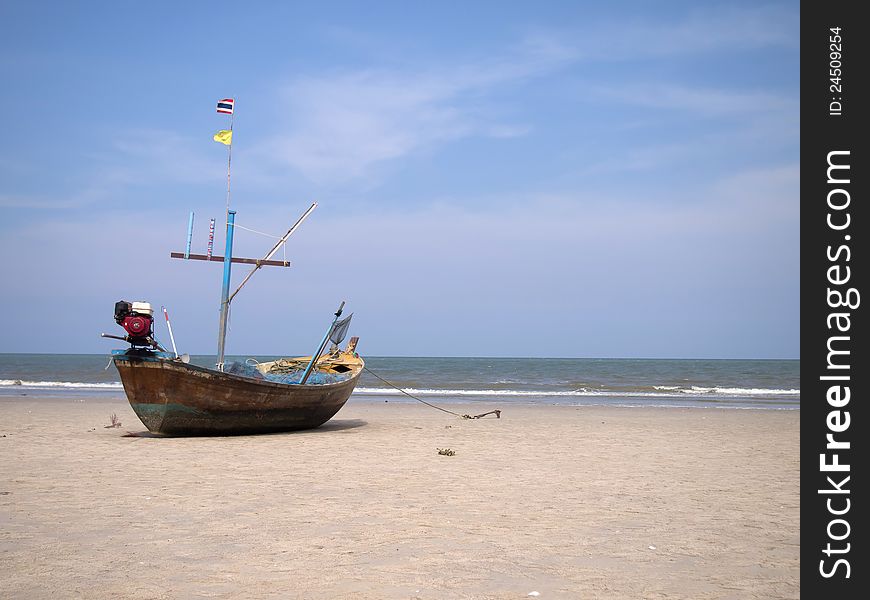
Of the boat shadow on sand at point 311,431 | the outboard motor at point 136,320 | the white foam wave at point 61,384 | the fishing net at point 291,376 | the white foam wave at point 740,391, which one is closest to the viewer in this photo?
the outboard motor at point 136,320

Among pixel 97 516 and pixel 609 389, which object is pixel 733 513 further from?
pixel 609 389

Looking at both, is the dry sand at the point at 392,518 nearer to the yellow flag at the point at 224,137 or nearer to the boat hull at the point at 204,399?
the boat hull at the point at 204,399

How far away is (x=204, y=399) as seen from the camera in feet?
41.5

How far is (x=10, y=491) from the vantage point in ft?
26.1

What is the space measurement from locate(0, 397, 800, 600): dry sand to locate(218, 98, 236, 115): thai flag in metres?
7.46

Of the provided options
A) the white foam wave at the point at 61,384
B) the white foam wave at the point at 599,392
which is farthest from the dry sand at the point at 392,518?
the white foam wave at the point at 61,384

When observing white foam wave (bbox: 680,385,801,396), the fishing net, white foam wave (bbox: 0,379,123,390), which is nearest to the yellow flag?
the fishing net

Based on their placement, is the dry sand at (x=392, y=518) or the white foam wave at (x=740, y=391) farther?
the white foam wave at (x=740, y=391)

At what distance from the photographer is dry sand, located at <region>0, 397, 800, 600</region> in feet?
16.3

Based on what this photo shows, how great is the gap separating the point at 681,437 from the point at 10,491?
11.7 meters

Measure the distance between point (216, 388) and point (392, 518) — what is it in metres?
6.72

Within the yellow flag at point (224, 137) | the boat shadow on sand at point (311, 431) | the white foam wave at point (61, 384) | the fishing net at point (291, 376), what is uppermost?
the yellow flag at point (224, 137)

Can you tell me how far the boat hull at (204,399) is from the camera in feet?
39.9
